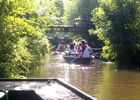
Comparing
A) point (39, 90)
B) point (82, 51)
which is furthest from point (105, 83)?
point (82, 51)

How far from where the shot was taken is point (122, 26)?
107 feet

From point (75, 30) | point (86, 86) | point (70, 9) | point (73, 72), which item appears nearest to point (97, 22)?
point (73, 72)

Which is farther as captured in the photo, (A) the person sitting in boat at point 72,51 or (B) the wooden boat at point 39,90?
(A) the person sitting in boat at point 72,51

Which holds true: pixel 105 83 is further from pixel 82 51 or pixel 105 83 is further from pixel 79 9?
pixel 79 9

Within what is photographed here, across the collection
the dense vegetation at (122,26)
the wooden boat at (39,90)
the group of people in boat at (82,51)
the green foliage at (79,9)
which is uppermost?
the green foliage at (79,9)

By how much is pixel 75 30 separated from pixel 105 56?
88.2ft

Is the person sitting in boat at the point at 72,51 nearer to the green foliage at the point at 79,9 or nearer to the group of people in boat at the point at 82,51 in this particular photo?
the group of people in boat at the point at 82,51

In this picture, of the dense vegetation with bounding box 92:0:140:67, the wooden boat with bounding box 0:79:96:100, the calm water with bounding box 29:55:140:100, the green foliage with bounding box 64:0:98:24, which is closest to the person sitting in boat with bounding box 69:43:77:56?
the dense vegetation with bounding box 92:0:140:67

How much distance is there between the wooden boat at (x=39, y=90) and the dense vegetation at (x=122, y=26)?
19186mm

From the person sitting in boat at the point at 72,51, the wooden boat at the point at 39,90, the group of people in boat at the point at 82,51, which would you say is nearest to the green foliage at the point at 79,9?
the person sitting in boat at the point at 72,51

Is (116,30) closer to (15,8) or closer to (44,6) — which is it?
(44,6)

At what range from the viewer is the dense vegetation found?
3225cm

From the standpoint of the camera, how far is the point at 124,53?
106 ft

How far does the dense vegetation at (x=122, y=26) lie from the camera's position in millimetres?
32250
